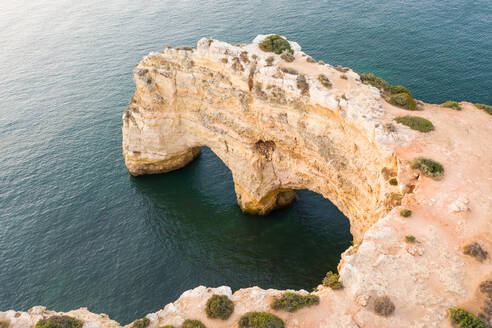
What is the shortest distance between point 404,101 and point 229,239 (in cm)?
2401

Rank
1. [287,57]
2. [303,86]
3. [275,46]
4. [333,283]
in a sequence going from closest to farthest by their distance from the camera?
1. [333,283]
2. [303,86]
3. [287,57]
4. [275,46]

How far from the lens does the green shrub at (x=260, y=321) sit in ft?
62.4

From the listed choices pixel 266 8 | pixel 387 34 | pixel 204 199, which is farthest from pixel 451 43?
pixel 204 199

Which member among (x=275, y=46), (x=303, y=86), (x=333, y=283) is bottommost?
(x=333, y=283)

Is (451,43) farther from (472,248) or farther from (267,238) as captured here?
(472,248)

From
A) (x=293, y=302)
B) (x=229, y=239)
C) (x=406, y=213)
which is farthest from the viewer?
(x=229, y=239)

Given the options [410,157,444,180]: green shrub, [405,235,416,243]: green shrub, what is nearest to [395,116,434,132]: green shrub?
[410,157,444,180]: green shrub

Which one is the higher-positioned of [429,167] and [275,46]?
[275,46]

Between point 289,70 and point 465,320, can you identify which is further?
point 289,70

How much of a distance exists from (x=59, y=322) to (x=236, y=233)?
2320cm

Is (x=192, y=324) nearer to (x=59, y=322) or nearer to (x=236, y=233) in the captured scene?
(x=59, y=322)

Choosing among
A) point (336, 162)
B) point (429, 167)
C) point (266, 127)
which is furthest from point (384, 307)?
point (266, 127)

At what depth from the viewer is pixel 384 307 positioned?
18.6 m

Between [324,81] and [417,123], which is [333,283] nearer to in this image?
[417,123]
